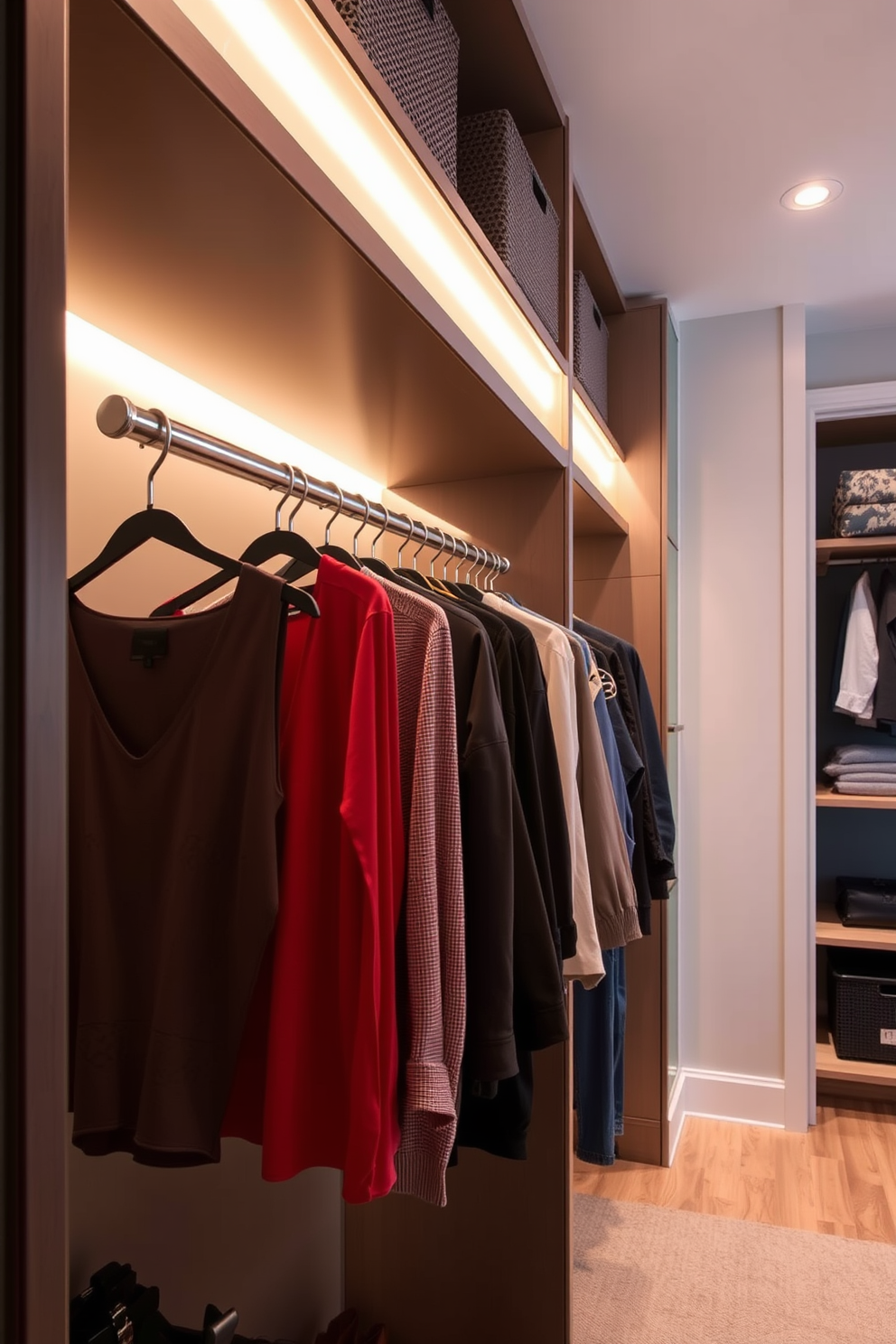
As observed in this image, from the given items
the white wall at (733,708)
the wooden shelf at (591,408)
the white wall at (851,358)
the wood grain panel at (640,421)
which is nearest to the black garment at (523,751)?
the wooden shelf at (591,408)

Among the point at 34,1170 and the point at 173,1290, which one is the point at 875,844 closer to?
the point at 173,1290

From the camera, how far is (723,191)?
7.52 ft

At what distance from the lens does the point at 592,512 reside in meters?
2.46

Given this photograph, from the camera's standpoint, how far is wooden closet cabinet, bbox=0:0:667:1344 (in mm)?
490

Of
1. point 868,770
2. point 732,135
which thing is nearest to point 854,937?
point 868,770

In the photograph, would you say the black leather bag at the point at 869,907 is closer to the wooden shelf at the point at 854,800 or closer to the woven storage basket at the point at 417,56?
the wooden shelf at the point at 854,800

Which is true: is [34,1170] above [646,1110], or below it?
above

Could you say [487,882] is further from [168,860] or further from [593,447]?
[593,447]

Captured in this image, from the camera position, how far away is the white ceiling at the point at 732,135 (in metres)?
1.71

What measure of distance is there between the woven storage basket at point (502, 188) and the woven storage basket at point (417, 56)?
20cm

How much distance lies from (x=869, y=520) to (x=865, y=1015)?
1651mm

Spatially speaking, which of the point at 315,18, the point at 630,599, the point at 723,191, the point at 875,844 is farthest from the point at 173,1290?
the point at 875,844

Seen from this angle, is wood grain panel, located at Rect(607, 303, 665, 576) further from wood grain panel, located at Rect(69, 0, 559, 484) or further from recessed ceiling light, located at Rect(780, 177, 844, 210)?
wood grain panel, located at Rect(69, 0, 559, 484)

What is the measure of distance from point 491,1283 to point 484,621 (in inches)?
51.2
